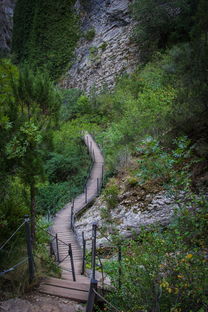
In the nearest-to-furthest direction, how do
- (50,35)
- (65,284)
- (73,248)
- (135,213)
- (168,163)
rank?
1. (65,284)
2. (168,163)
3. (135,213)
4. (73,248)
5. (50,35)

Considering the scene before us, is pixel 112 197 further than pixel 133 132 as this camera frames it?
No

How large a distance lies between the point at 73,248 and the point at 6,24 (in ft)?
147

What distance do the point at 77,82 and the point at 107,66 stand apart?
4.66m

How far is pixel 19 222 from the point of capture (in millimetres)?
4984

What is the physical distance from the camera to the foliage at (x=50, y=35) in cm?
3359

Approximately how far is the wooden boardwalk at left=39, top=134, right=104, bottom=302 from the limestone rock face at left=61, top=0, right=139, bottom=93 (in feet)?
25.7

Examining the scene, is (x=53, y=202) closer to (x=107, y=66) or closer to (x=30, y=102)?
(x=30, y=102)

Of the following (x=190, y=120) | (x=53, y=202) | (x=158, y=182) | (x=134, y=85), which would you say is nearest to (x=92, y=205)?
(x=53, y=202)

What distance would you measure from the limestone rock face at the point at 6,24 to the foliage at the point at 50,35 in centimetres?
609

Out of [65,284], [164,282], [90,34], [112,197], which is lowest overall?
[112,197]

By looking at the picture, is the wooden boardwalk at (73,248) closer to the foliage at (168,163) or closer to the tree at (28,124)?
the tree at (28,124)

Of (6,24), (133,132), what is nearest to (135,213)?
(133,132)

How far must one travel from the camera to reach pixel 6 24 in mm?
43062

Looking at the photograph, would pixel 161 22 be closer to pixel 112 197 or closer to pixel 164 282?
pixel 112 197
